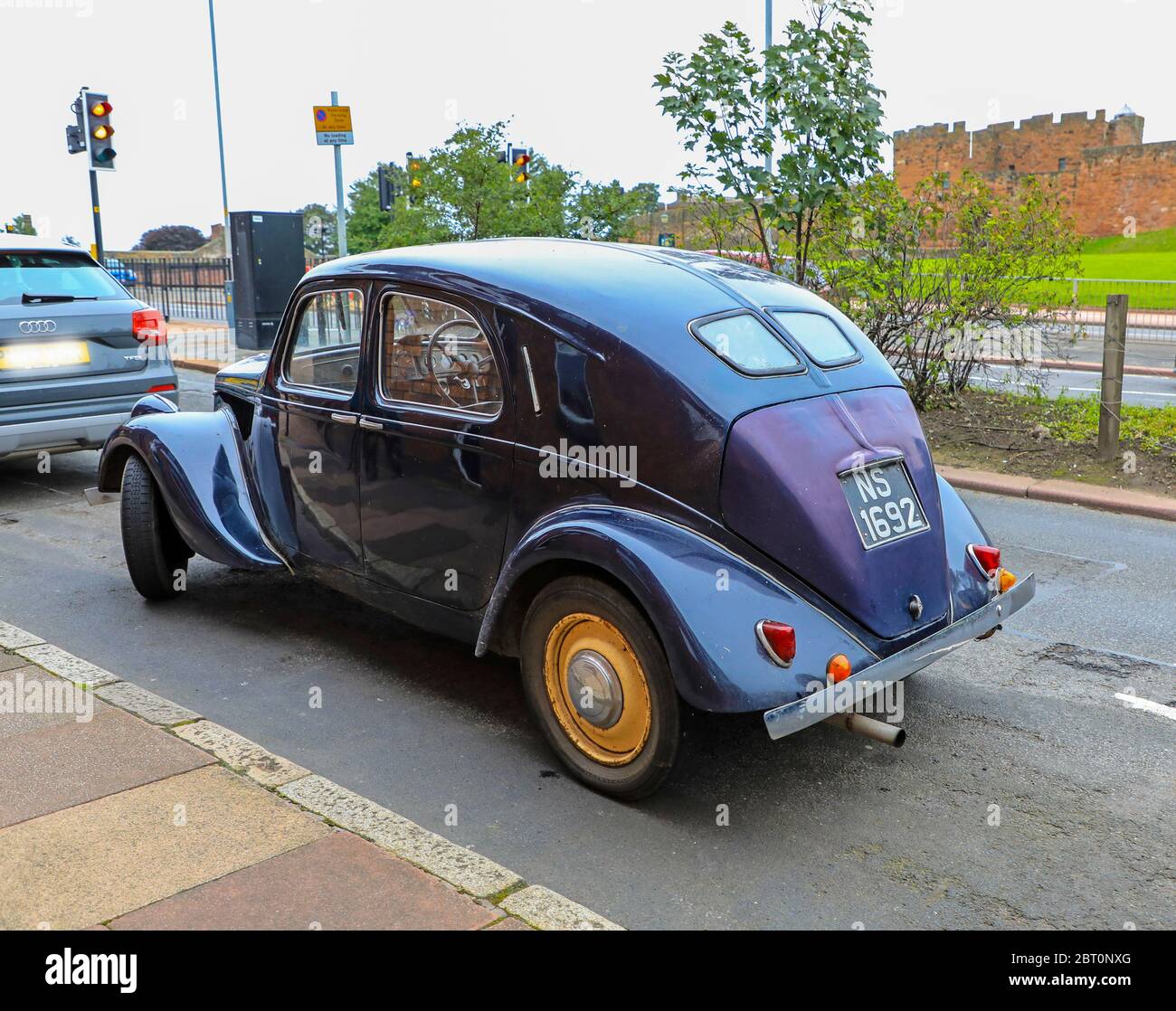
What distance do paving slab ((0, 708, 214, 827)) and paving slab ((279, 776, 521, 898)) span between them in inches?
18.7

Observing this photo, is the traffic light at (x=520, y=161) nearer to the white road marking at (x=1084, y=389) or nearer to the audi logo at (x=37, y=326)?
the white road marking at (x=1084, y=389)

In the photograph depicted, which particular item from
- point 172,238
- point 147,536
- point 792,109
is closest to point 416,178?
point 792,109

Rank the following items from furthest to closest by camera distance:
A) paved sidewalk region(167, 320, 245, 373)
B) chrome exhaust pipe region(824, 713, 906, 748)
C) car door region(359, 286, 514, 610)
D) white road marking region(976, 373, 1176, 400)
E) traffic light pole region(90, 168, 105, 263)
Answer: traffic light pole region(90, 168, 105, 263) → paved sidewalk region(167, 320, 245, 373) → white road marking region(976, 373, 1176, 400) → car door region(359, 286, 514, 610) → chrome exhaust pipe region(824, 713, 906, 748)

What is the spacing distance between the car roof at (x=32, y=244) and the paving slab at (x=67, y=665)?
4.45 metres

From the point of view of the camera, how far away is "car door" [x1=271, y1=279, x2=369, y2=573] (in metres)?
4.99

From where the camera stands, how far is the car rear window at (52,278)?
8.32 meters

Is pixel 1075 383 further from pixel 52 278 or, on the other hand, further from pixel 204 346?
pixel 204 346

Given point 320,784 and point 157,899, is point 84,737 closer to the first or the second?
point 320,784

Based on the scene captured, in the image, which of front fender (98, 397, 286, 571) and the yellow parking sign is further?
the yellow parking sign

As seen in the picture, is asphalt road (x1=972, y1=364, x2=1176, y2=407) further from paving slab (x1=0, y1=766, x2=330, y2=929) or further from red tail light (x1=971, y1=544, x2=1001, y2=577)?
paving slab (x1=0, y1=766, x2=330, y2=929)

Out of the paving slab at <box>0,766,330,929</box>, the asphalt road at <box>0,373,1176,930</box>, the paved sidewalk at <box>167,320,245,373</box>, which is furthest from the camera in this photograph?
the paved sidewalk at <box>167,320,245,373</box>

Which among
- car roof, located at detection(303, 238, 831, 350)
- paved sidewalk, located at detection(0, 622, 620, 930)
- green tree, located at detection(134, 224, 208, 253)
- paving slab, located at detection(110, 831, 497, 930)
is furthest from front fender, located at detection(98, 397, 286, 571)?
green tree, located at detection(134, 224, 208, 253)

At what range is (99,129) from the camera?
16750 mm

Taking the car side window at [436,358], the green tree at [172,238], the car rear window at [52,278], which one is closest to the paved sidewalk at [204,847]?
the car side window at [436,358]
